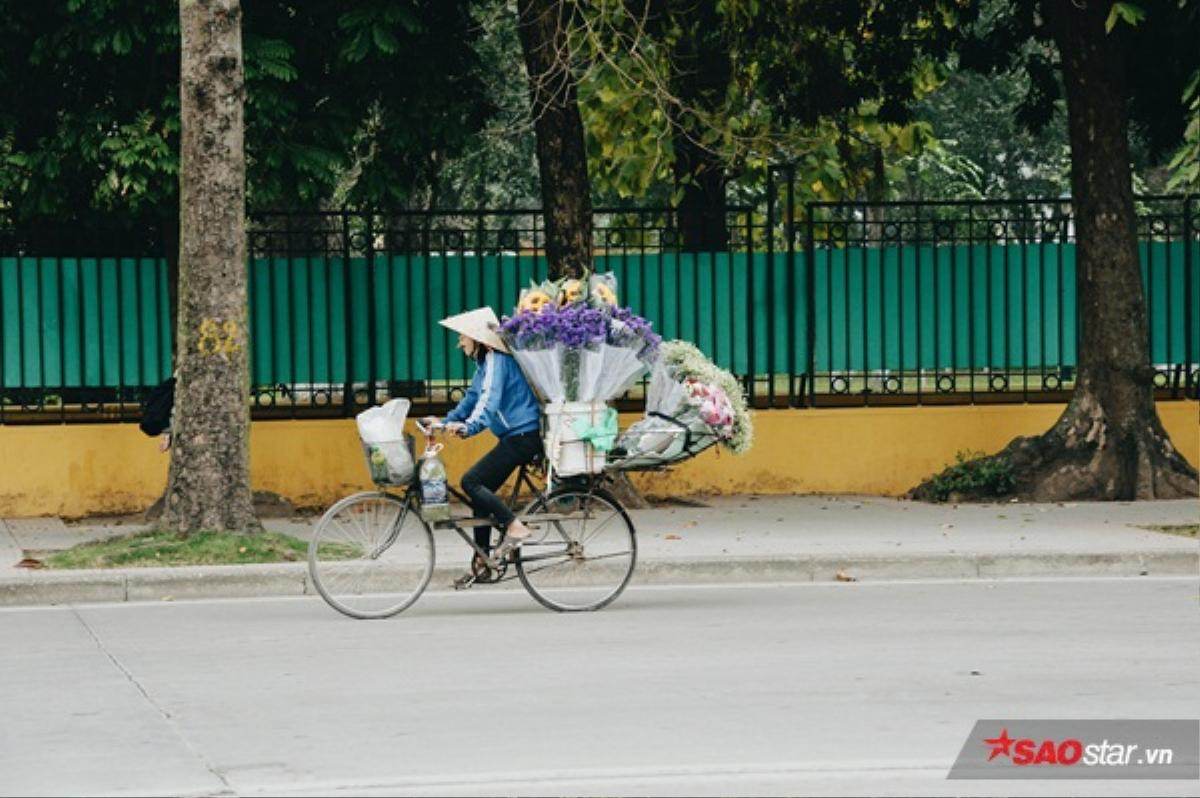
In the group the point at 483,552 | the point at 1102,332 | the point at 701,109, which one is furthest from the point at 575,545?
the point at 701,109

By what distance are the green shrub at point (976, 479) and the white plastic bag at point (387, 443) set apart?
7.12m

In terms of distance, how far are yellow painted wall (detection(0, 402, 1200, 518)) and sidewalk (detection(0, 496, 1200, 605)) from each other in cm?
59

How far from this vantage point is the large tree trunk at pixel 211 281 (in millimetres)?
15000

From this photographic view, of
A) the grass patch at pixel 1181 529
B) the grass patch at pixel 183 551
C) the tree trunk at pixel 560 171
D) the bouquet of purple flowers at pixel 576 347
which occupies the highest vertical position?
the tree trunk at pixel 560 171

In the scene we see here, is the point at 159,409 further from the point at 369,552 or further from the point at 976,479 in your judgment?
the point at 976,479

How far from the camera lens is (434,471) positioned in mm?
12617

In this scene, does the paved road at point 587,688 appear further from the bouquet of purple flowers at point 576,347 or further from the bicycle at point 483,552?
the bouquet of purple flowers at point 576,347

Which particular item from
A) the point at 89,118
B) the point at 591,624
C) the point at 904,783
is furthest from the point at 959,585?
the point at 89,118

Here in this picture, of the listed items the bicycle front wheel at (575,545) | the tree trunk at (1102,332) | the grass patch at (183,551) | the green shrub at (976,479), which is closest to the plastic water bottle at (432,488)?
the bicycle front wheel at (575,545)

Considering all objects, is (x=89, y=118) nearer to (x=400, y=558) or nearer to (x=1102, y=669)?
(x=400, y=558)

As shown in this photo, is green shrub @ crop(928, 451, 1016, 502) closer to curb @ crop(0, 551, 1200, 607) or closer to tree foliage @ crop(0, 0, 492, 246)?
curb @ crop(0, 551, 1200, 607)

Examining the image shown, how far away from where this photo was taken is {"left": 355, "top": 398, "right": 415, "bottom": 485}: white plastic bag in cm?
1248

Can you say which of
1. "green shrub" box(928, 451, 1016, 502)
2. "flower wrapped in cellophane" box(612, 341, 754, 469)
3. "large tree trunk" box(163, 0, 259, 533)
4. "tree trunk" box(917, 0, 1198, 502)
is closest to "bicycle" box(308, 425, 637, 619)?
"flower wrapped in cellophane" box(612, 341, 754, 469)

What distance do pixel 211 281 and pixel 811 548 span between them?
4.21 metres
